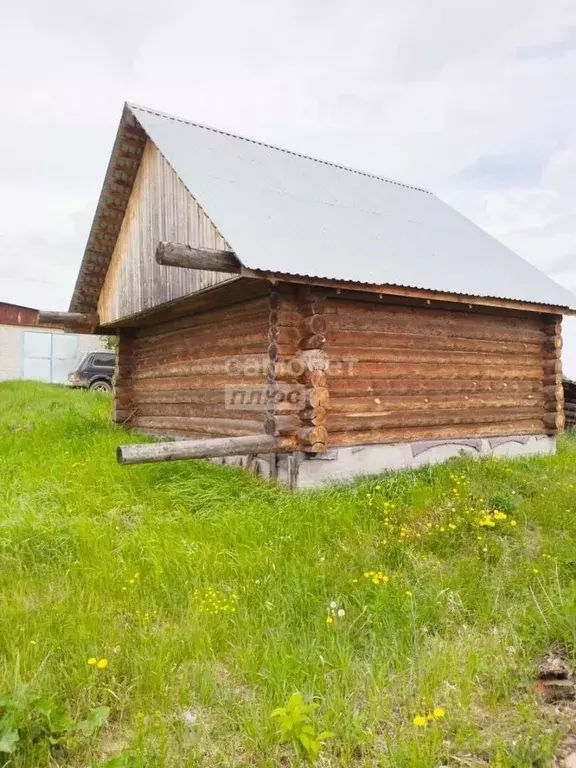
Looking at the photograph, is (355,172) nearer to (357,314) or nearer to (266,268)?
(357,314)

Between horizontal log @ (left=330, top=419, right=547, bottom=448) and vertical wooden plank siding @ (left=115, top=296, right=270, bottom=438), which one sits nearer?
horizontal log @ (left=330, top=419, right=547, bottom=448)

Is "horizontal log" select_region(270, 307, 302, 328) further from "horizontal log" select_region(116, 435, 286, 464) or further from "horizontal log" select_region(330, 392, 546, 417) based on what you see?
"horizontal log" select_region(116, 435, 286, 464)

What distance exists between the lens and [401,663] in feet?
11.1

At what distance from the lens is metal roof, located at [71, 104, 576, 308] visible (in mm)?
7328

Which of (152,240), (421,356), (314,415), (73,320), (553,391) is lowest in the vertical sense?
(314,415)

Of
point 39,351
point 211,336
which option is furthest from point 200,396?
point 39,351

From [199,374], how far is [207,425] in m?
0.87

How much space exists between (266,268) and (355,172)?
21.0 ft

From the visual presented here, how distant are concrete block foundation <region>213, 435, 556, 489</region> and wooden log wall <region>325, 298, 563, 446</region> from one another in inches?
5.6

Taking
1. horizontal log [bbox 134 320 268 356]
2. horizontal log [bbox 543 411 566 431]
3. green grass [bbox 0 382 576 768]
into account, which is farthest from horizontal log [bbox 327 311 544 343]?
green grass [bbox 0 382 576 768]

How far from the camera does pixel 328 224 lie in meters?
8.66

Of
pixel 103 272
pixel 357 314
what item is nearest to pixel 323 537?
pixel 357 314

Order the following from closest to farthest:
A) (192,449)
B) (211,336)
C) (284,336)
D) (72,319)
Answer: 1. (192,449)
2. (284,336)
3. (211,336)
4. (72,319)

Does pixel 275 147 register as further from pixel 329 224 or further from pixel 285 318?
pixel 285 318
